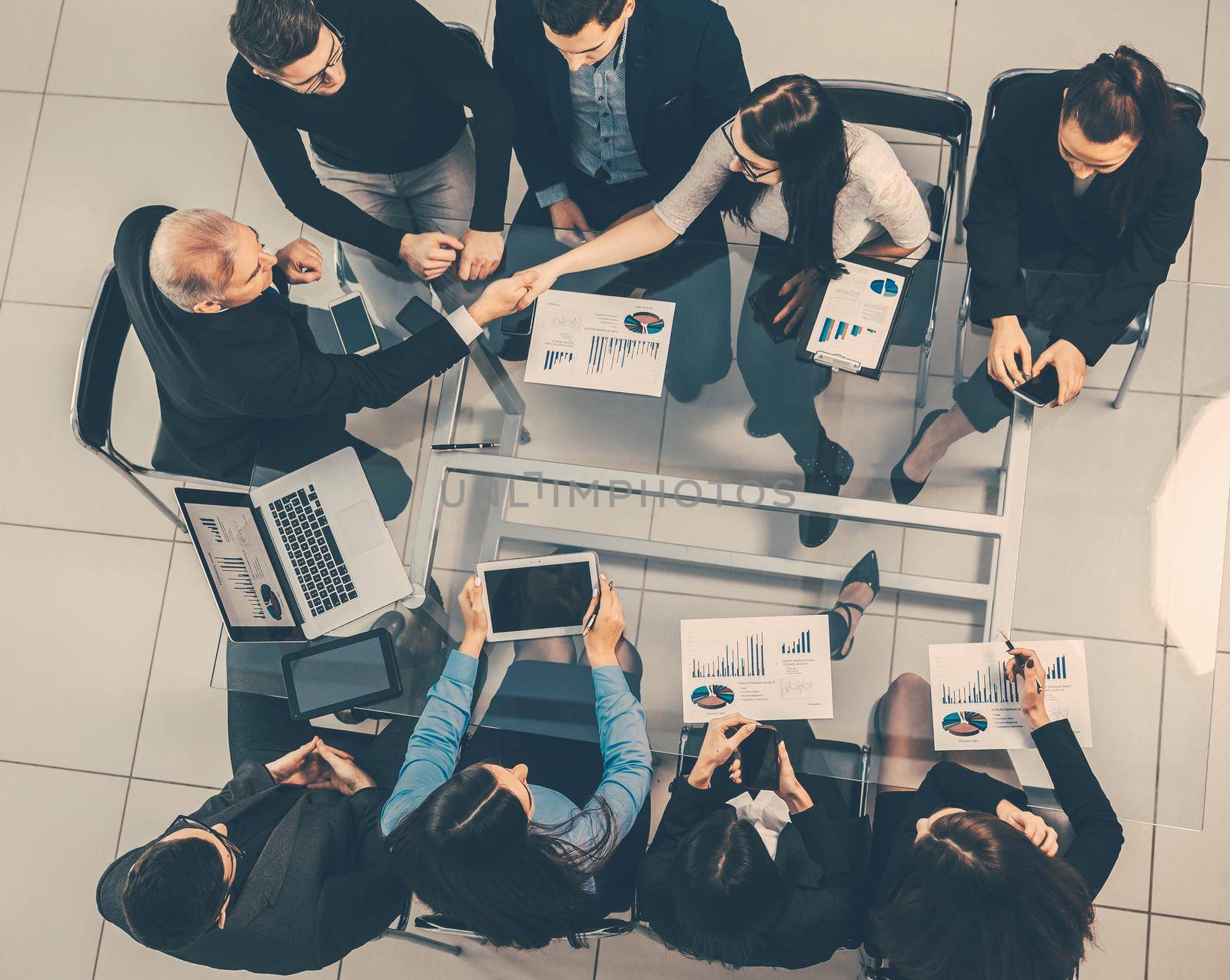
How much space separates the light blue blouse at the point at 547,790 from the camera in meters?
1.87

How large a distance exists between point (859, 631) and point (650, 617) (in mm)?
454

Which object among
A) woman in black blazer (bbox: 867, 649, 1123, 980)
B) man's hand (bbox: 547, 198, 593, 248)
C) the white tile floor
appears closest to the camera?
woman in black blazer (bbox: 867, 649, 1123, 980)

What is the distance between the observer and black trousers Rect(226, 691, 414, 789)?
2191 millimetres

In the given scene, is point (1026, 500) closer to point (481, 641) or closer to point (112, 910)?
point (481, 641)

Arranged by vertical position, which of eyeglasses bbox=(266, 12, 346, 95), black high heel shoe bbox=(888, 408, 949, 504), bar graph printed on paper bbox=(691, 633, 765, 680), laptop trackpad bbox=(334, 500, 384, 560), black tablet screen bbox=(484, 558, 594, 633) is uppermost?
eyeglasses bbox=(266, 12, 346, 95)

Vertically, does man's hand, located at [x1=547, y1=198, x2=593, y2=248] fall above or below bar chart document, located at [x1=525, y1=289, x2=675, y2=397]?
above

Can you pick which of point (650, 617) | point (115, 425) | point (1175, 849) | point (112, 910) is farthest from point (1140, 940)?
point (115, 425)

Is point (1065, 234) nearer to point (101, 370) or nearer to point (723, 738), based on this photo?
point (723, 738)

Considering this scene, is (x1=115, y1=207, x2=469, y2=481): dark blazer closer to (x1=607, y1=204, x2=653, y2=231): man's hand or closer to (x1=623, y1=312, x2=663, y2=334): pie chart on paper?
(x1=623, y1=312, x2=663, y2=334): pie chart on paper

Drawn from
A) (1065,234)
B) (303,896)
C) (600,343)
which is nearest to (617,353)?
(600,343)

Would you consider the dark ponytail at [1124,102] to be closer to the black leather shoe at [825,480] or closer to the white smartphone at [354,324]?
the black leather shoe at [825,480]

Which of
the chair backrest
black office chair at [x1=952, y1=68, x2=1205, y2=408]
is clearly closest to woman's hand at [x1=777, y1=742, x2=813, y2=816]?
black office chair at [x1=952, y1=68, x2=1205, y2=408]

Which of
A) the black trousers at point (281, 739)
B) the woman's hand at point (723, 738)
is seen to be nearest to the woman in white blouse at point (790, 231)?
the woman's hand at point (723, 738)

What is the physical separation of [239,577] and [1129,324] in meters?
2.11
